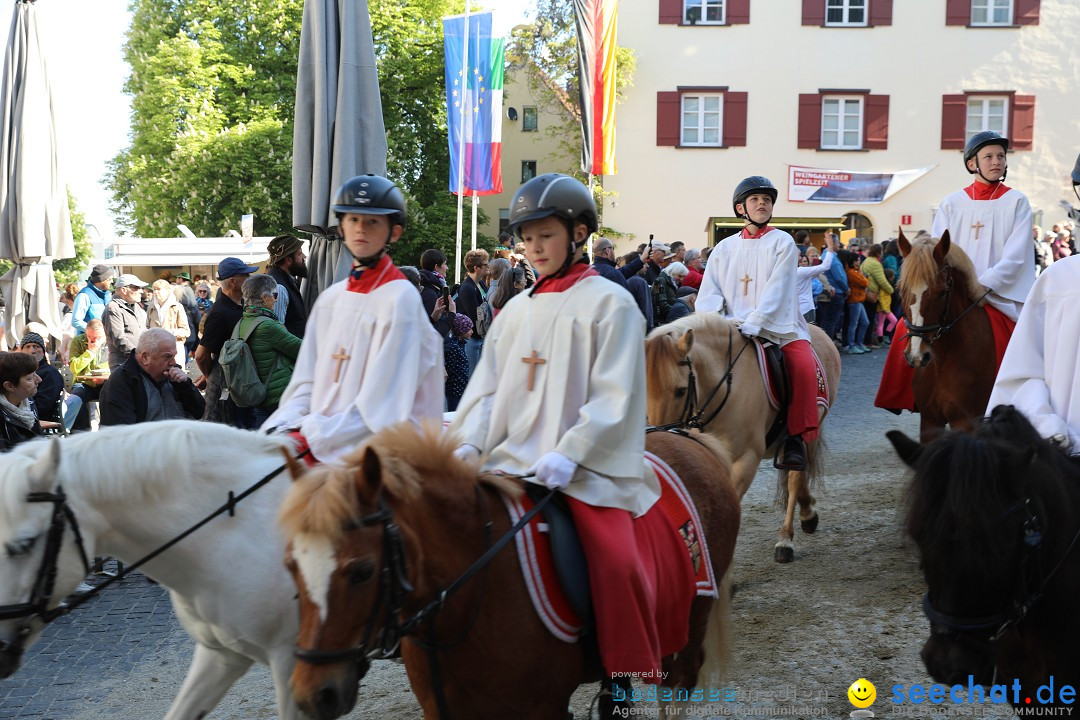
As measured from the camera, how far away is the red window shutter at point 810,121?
1188 inches

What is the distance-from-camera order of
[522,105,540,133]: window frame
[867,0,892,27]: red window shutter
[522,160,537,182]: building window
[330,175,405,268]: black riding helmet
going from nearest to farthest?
[330,175,405,268]: black riding helmet, [867,0,892,27]: red window shutter, [522,160,537,182]: building window, [522,105,540,133]: window frame

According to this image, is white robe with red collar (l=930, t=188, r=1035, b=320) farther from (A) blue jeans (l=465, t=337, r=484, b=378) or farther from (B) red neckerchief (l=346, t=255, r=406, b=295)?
(A) blue jeans (l=465, t=337, r=484, b=378)

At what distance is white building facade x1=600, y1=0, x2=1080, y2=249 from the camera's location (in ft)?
98.6

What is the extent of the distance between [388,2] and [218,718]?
32.4 m

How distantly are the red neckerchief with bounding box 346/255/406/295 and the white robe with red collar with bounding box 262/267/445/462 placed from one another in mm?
23

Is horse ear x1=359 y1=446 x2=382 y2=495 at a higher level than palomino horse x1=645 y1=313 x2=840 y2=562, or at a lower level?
higher

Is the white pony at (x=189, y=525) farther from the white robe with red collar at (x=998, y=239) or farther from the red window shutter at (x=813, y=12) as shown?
the red window shutter at (x=813, y=12)

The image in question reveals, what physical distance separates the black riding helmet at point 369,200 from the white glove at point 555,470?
163cm

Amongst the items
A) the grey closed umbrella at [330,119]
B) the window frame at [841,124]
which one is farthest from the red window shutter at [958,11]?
the grey closed umbrella at [330,119]

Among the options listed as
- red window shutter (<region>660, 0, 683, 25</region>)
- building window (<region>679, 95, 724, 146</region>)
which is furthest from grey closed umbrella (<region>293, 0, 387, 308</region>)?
red window shutter (<region>660, 0, 683, 25</region>)

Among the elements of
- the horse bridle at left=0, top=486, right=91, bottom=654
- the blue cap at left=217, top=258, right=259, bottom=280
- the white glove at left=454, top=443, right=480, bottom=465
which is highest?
the blue cap at left=217, top=258, right=259, bottom=280

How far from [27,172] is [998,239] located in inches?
389

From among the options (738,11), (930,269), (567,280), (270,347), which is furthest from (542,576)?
(738,11)

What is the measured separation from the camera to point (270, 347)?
6.82 m
